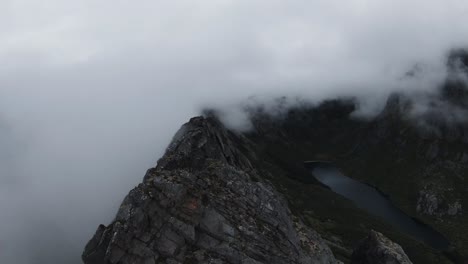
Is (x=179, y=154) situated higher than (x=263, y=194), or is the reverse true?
(x=179, y=154)

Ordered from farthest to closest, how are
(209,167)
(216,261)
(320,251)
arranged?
(320,251) < (209,167) < (216,261)

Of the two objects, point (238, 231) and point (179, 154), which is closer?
point (238, 231)

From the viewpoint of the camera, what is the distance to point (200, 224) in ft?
432

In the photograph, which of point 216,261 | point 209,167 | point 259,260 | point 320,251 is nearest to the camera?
point 216,261

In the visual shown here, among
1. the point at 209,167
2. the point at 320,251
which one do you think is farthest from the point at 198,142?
the point at 320,251

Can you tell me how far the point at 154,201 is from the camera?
131m

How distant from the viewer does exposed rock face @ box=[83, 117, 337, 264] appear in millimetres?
124188

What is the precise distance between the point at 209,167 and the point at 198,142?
4327cm

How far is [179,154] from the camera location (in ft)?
542

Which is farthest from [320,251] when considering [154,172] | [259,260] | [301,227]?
[154,172]

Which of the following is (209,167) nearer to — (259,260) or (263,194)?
(263,194)

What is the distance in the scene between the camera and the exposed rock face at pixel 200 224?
12419 centimetres

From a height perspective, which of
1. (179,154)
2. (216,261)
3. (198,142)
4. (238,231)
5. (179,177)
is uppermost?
(198,142)

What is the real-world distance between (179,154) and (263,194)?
1147 inches
